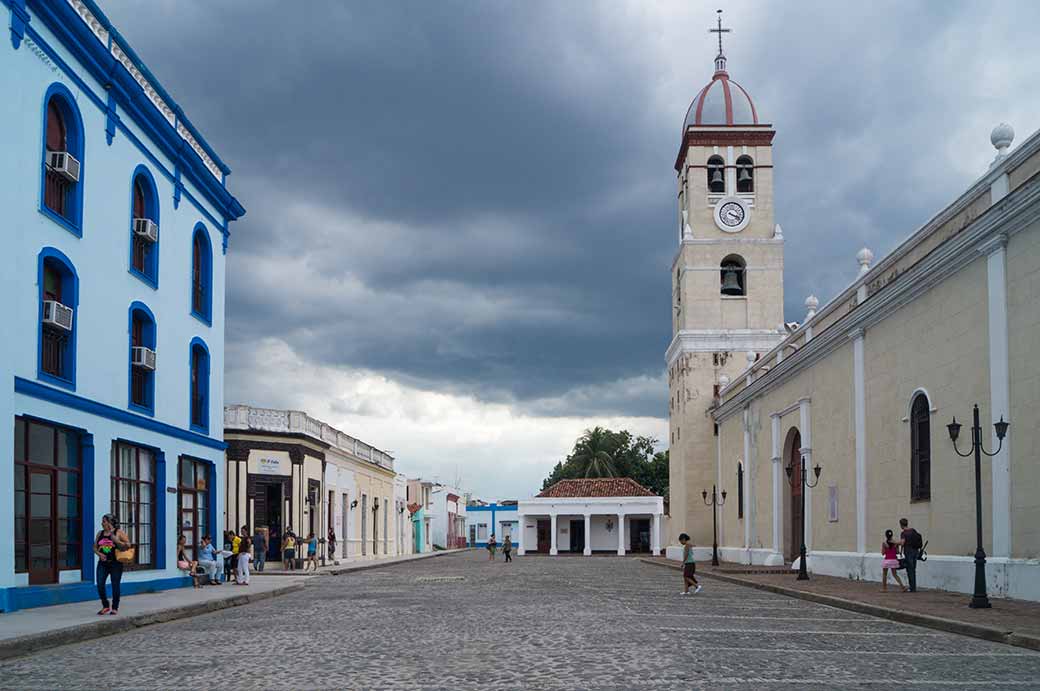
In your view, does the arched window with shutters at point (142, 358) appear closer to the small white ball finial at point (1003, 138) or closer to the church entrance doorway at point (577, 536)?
the small white ball finial at point (1003, 138)

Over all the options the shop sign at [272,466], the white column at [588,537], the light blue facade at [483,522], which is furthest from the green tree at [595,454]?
the shop sign at [272,466]

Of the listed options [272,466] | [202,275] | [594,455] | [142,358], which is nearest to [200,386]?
[202,275]

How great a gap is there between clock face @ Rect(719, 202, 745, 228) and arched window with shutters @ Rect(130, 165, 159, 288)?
30.6 metres

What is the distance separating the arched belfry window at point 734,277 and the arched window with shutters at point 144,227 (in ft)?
99.6

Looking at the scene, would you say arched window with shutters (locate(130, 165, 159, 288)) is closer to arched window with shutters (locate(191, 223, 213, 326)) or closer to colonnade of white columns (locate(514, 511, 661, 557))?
arched window with shutters (locate(191, 223, 213, 326))

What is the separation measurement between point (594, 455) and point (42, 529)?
8260cm

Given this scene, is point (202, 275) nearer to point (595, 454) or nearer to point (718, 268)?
point (718, 268)

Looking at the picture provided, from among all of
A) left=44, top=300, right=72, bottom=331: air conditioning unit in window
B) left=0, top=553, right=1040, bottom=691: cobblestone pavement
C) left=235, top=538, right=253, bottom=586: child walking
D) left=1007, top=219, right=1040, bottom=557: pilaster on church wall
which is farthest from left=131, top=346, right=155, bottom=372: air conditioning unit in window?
left=1007, top=219, right=1040, bottom=557: pilaster on church wall

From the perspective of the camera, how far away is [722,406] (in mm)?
47031

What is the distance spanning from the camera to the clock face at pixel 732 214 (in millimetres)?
49266

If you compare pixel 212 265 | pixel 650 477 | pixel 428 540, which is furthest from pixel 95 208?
pixel 650 477

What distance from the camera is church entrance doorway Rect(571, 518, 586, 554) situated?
266ft

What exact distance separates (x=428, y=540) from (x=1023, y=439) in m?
74.4

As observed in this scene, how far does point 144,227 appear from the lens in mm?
22953
